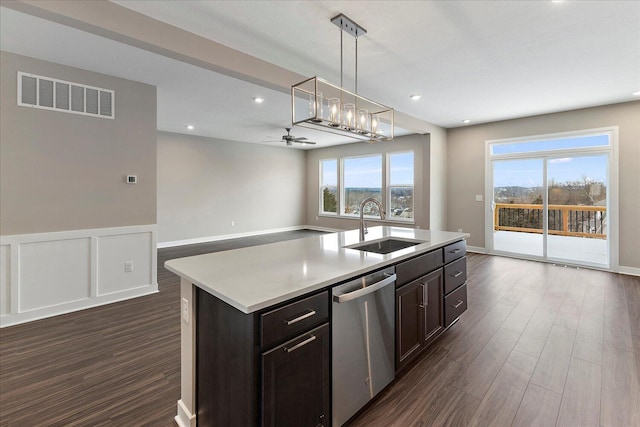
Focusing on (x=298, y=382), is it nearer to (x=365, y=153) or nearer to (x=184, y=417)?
(x=184, y=417)

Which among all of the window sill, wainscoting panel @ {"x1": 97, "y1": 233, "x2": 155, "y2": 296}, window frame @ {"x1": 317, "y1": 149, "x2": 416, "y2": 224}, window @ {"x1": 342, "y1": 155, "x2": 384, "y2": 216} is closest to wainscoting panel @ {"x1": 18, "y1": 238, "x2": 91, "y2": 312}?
wainscoting panel @ {"x1": 97, "y1": 233, "x2": 155, "y2": 296}

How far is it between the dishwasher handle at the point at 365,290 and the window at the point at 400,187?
6.00 metres

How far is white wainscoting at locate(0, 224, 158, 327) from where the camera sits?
2.96m

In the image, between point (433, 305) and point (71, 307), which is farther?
point (71, 307)

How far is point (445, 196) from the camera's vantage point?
21.8ft

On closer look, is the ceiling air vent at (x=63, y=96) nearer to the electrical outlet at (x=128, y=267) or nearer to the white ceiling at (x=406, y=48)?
the white ceiling at (x=406, y=48)

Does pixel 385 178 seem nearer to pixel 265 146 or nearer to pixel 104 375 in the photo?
pixel 265 146

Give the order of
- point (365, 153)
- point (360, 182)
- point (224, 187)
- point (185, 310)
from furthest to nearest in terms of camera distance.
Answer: point (360, 182) < point (365, 153) < point (224, 187) < point (185, 310)

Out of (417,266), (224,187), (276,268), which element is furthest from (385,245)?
(224,187)

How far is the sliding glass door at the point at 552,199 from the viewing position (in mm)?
4980

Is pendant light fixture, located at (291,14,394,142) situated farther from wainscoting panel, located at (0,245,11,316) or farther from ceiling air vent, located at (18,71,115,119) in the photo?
wainscoting panel, located at (0,245,11,316)

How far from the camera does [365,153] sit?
8.38 metres

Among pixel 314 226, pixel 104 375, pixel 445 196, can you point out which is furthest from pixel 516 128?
pixel 104 375

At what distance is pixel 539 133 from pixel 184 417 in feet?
21.9
